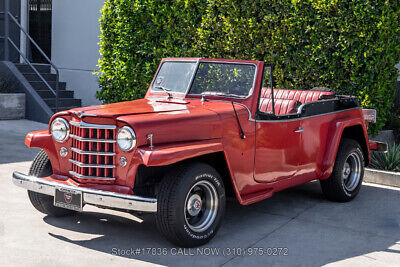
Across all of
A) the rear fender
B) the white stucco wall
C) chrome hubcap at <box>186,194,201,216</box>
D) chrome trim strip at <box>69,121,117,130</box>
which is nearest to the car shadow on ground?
chrome hubcap at <box>186,194,201,216</box>

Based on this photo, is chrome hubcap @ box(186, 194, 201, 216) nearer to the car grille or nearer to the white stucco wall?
the car grille

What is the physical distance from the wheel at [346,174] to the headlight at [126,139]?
9.47 ft

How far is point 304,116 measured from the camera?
6.12 meters

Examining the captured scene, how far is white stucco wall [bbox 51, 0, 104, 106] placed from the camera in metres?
A: 13.4

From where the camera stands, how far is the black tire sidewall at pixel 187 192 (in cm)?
462

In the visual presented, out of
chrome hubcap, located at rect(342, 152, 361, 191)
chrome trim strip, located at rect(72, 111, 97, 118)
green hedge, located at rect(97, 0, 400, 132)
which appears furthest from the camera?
green hedge, located at rect(97, 0, 400, 132)

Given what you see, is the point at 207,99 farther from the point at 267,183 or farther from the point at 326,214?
the point at 326,214

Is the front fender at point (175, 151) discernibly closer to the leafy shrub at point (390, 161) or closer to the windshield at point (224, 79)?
the windshield at point (224, 79)

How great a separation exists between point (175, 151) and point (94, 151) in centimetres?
78

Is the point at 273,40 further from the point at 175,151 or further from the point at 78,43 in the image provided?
the point at 78,43

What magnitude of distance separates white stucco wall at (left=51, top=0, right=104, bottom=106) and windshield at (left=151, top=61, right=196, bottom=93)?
7141 millimetres

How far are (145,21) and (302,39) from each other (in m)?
3.26

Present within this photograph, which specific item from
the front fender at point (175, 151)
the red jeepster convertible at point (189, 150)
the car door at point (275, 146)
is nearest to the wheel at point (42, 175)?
the red jeepster convertible at point (189, 150)

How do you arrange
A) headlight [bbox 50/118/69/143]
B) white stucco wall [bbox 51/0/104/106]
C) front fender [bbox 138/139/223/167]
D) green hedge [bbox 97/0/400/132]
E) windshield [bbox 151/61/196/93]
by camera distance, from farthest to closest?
white stucco wall [bbox 51/0/104/106] → green hedge [bbox 97/0/400/132] → windshield [bbox 151/61/196/93] → headlight [bbox 50/118/69/143] → front fender [bbox 138/139/223/167]
